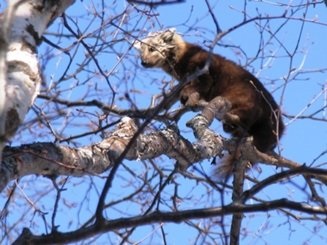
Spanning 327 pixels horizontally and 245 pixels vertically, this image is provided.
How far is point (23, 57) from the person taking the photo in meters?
2.09

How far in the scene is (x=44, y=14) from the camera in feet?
7.45

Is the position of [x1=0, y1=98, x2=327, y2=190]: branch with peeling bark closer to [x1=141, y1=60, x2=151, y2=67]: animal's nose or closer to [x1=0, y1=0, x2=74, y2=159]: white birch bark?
[x1=0, y1=0, x2=74, y2=159]: white birch bark

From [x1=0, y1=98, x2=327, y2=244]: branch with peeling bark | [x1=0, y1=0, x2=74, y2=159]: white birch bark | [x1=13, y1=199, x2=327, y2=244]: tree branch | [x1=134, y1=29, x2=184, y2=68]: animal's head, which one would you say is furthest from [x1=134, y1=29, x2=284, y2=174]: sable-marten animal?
[x1=13, y1=199, x2=327, y2=244]: tree branch

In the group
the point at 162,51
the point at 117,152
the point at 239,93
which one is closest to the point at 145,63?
the point at 162,51

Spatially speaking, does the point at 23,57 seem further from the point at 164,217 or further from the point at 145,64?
the point at 145,64

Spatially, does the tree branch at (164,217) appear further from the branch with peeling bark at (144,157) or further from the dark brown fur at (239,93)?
the dark brown fur at (239,93)

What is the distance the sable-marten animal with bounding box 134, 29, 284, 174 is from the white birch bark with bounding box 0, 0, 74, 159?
2.17 meters

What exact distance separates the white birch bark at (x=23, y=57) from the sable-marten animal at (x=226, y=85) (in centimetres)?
217

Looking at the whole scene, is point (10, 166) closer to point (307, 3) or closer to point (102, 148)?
point (102, 148)

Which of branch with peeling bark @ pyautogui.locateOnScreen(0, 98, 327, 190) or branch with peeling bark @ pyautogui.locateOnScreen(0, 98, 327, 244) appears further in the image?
branch with peeling bark @ pyautogui.locateOnScreen(0, 98, 327, 190)

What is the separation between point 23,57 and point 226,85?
3.43 meters

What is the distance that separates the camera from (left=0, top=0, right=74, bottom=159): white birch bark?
1931mm

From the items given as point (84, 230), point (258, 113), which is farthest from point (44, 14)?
point (258, 113)

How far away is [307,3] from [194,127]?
3.24ft
